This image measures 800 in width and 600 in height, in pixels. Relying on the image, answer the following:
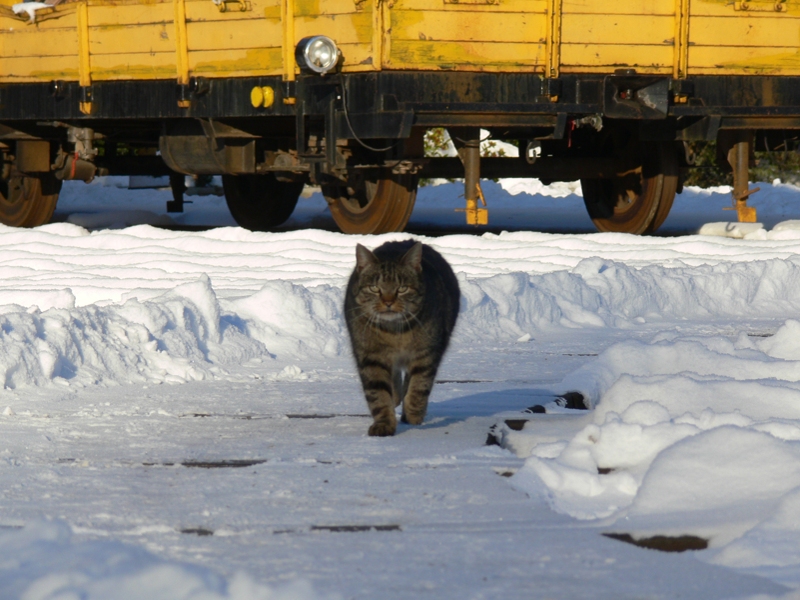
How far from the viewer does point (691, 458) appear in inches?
137

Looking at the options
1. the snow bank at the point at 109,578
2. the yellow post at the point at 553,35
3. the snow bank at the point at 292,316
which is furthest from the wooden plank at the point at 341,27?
the snow bank at the point at 109,578

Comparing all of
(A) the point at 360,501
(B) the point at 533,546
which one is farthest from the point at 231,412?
(B) the point at 533,546

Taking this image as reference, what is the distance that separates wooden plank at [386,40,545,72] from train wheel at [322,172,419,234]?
1.28 m

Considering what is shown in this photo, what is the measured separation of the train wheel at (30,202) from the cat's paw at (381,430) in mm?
9852

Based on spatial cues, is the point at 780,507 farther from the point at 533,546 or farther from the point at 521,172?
the point at 521,172

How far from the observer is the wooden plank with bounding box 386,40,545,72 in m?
9.86

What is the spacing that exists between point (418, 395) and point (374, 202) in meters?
6.29

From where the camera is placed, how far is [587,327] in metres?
7.57

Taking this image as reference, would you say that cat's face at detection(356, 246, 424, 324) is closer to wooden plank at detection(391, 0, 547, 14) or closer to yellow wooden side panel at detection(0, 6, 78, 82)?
wooden plank at detection(391, 0, 547, 14)

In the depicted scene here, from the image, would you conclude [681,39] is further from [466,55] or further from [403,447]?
[403,447]

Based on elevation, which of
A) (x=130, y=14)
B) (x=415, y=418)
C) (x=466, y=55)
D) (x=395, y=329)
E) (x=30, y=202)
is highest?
(x=130, y=14)

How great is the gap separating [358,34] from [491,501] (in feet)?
23.1

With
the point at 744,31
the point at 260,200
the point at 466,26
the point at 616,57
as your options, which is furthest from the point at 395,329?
the point at 260,200

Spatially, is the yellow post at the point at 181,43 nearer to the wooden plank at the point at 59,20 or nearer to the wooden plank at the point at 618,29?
the wooden plank at the point at 59,20
